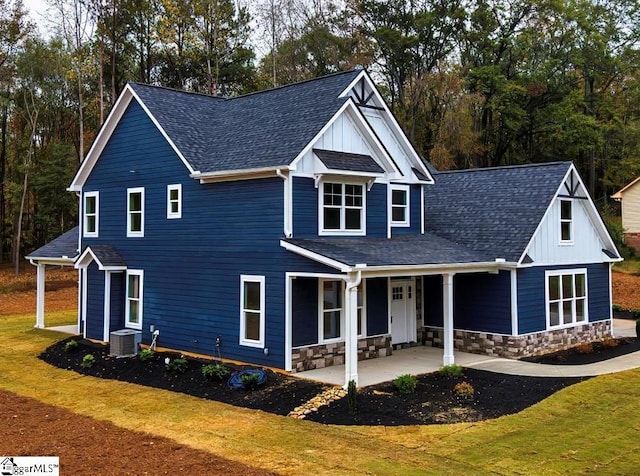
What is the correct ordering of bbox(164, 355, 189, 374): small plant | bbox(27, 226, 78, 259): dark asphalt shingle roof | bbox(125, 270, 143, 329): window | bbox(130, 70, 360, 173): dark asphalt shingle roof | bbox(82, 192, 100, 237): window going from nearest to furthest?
bbox(164, 355, 189, 374): small plant → bbox(130, 70, 360, 173): dark asphalt shingle roof → bbox(125, 270, 143, 329): window → bbox(82, 192, 100, 237): window → bbox(27, 226, 78, 259): dark asphalt shingle roof

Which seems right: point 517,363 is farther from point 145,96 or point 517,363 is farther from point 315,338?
point 145,96

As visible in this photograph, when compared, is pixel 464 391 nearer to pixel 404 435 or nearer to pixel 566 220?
pixel 404 435

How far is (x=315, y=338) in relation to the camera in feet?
49.6

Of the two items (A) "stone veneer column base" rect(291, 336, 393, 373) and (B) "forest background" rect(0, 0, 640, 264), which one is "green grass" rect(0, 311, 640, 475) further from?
(B) "forest background" rect(0, 0, 640, 264)

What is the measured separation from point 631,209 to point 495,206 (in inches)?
1062

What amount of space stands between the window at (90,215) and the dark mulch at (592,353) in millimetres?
14510

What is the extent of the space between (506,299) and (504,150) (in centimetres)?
2837

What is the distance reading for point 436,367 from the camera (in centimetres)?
1555

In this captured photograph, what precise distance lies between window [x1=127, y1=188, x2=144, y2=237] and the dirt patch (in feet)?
25.3

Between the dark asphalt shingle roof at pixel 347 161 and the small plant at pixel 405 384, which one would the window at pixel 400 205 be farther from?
the small plant at pixel 405 384

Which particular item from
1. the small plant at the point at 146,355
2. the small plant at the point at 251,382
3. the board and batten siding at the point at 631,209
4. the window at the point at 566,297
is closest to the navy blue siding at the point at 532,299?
the window at the point at 566,297

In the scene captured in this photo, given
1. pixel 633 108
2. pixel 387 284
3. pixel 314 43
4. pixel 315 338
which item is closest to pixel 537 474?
pixel 315 338

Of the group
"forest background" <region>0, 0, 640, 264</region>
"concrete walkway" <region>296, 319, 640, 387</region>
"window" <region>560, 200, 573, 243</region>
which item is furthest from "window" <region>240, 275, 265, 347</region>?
"forest background" <region>0, 0, 640, 264</region>

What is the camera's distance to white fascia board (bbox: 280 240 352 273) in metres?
12.9
